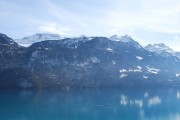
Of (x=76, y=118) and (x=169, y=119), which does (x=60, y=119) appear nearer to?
(x=76, y=118)

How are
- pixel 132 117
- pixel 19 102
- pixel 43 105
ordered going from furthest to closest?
pixel 19 102, pixel 43 105, pixel 132 117

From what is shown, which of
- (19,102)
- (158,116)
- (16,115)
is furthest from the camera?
(19,102)

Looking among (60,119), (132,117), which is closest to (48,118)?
(60,119)

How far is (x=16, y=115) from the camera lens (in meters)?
117

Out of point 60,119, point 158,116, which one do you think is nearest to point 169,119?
point 158,116

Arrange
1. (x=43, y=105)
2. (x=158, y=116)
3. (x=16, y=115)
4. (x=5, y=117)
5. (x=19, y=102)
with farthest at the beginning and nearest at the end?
1. (x=19, y=102)
2. (x=43, y=105)
3. (x=158, y=116)
4. (x=16, y=115)
5. (x=5, y=117)

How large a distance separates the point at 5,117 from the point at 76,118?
23608 mm

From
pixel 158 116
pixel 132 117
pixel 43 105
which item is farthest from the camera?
pixel 43 105

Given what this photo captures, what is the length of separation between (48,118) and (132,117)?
33348 mm

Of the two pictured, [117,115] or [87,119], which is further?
[117,115]

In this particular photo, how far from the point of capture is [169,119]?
128 m

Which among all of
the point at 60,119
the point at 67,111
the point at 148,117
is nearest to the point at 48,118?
the point at 60,119

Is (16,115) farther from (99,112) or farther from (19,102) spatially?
(19,102)

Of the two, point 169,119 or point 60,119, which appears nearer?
point 60,119
